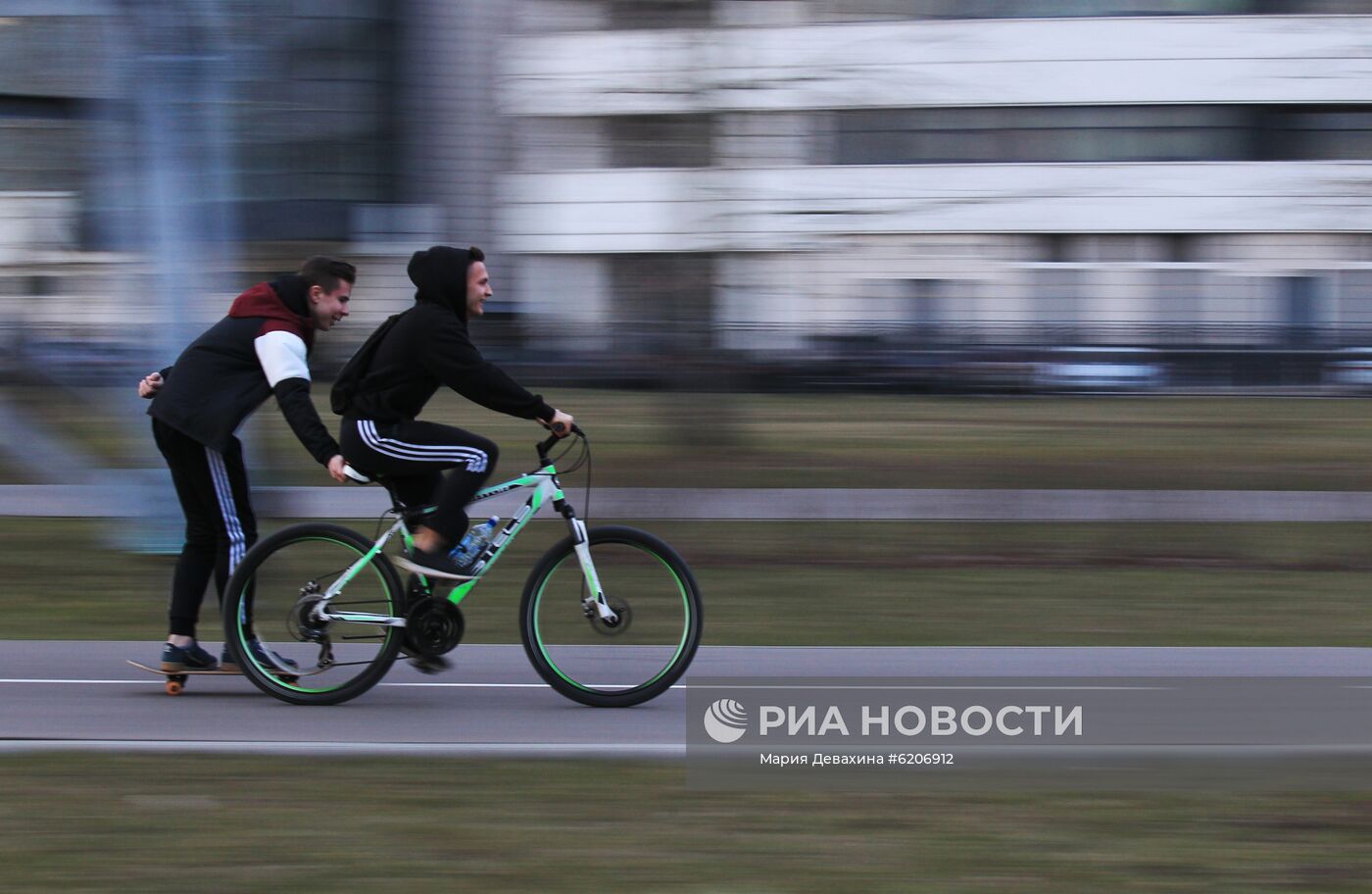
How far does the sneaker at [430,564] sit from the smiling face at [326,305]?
91 centimetres

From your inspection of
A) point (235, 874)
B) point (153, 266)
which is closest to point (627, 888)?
point (235, 874)

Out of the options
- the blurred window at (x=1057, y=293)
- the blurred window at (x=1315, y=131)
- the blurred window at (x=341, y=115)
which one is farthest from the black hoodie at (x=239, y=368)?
the blurred window at (x=341, y=115)

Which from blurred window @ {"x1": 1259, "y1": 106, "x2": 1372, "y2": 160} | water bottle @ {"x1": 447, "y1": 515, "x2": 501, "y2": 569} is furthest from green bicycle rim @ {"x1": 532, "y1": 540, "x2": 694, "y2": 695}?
blurred window @ {"x1": 1259, "y1": 106, "x2": 1372, "y2": 160}

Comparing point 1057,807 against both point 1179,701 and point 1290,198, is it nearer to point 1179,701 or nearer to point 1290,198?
point 1179,701

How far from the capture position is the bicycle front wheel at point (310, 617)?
6027mm

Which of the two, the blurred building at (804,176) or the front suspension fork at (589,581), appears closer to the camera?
the front suspension fork at (589,581)

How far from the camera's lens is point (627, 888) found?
4066 millimetres

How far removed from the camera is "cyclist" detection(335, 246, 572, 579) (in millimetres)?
5930

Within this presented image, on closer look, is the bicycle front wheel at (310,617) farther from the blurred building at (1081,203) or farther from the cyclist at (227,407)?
the blurred building at (1081,203)

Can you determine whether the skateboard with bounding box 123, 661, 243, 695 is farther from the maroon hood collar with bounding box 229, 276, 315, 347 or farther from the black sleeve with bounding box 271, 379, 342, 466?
the maroon hood collar with bounding box 229, 276, 315, 347

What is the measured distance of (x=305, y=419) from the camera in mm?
5895

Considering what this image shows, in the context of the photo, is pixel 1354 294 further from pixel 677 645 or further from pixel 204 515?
pixel 204 515

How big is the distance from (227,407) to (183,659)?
1024 mm

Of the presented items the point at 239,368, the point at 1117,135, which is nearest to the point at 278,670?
the point at 239,368
